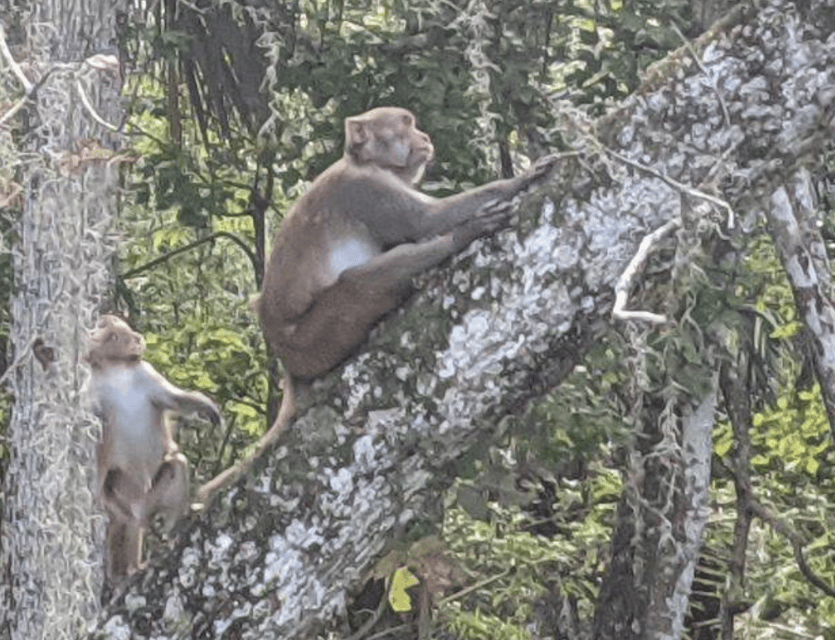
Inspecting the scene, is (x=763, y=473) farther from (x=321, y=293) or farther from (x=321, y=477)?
(x=321, y=477)

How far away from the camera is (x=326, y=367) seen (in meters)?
5.63

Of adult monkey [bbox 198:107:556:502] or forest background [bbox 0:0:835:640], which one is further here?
forest background [bbox 0:0:835:640]

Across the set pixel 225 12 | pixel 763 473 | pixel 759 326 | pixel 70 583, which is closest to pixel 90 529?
pixel 70 583

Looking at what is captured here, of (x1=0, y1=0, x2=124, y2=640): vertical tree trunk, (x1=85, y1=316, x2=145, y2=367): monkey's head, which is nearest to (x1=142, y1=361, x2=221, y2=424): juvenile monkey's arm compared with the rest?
(x1=85, y1=316, x2=145, y2=367): monkey's head

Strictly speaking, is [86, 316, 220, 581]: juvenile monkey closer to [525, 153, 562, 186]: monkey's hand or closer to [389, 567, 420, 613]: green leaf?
[389, 567, 420, 613]: green leaf

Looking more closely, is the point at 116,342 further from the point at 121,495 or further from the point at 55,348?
the point at 55,348

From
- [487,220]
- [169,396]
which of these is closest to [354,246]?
[487,220]

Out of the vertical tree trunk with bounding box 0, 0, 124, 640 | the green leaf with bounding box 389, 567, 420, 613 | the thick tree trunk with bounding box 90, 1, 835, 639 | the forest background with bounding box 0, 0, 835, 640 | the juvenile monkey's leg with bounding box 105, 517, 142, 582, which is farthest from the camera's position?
the green leaf with bounding box 389, 567, 420, 613

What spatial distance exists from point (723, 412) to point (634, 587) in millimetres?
1927

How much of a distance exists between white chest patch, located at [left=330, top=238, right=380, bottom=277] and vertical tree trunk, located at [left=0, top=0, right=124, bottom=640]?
69cm

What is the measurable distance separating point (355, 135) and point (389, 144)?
0.11 m

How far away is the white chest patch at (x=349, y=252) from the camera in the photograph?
6301 mm

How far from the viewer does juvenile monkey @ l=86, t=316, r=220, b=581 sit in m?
7.83

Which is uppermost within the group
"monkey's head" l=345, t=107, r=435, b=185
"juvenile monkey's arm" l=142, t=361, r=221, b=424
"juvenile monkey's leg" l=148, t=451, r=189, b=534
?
"monkey's head" l=345, t=107, r=435, b=185
